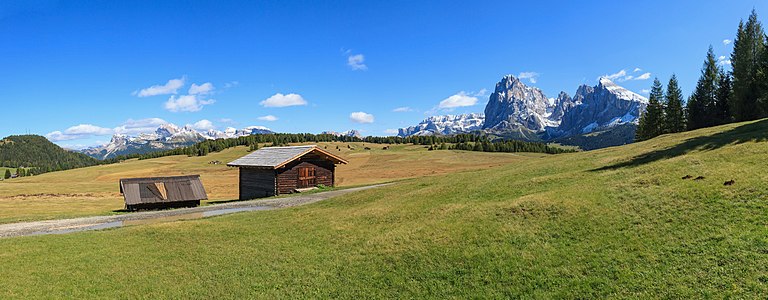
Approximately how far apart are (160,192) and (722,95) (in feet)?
344

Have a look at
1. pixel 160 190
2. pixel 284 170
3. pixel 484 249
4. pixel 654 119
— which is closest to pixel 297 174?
pixel 284 170

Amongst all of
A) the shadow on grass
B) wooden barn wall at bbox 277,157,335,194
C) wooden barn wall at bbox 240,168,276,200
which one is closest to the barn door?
wooden barn wall at bbox 277,157,335,194

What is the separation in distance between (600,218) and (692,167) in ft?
31.7

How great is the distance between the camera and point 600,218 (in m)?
17.2

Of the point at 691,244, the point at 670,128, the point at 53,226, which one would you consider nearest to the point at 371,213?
the point at 691,244

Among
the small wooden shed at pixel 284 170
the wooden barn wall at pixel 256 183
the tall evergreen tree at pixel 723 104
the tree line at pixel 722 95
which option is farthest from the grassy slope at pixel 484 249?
the tall evergreen tree at pixel 723 104

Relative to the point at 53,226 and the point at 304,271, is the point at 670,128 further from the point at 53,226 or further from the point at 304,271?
the point at 53,226

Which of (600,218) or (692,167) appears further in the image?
(692,167)

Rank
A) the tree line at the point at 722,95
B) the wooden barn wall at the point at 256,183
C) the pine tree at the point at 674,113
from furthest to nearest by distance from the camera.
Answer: the pine tree at the point at 674,113 < the tree line at the point at 722,95 < the wooden barn wall at the point at 256,183

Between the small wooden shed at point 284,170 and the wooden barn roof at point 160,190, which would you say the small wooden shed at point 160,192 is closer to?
the wooden barn roof at point 160,190

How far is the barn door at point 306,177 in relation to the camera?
5394 centimetres

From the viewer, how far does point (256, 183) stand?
54.8 metres

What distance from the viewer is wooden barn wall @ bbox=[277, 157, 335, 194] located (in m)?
51.8

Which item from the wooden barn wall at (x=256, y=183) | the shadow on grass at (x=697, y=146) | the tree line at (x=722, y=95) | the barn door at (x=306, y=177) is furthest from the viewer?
the tree line at (x=722, y=95)
